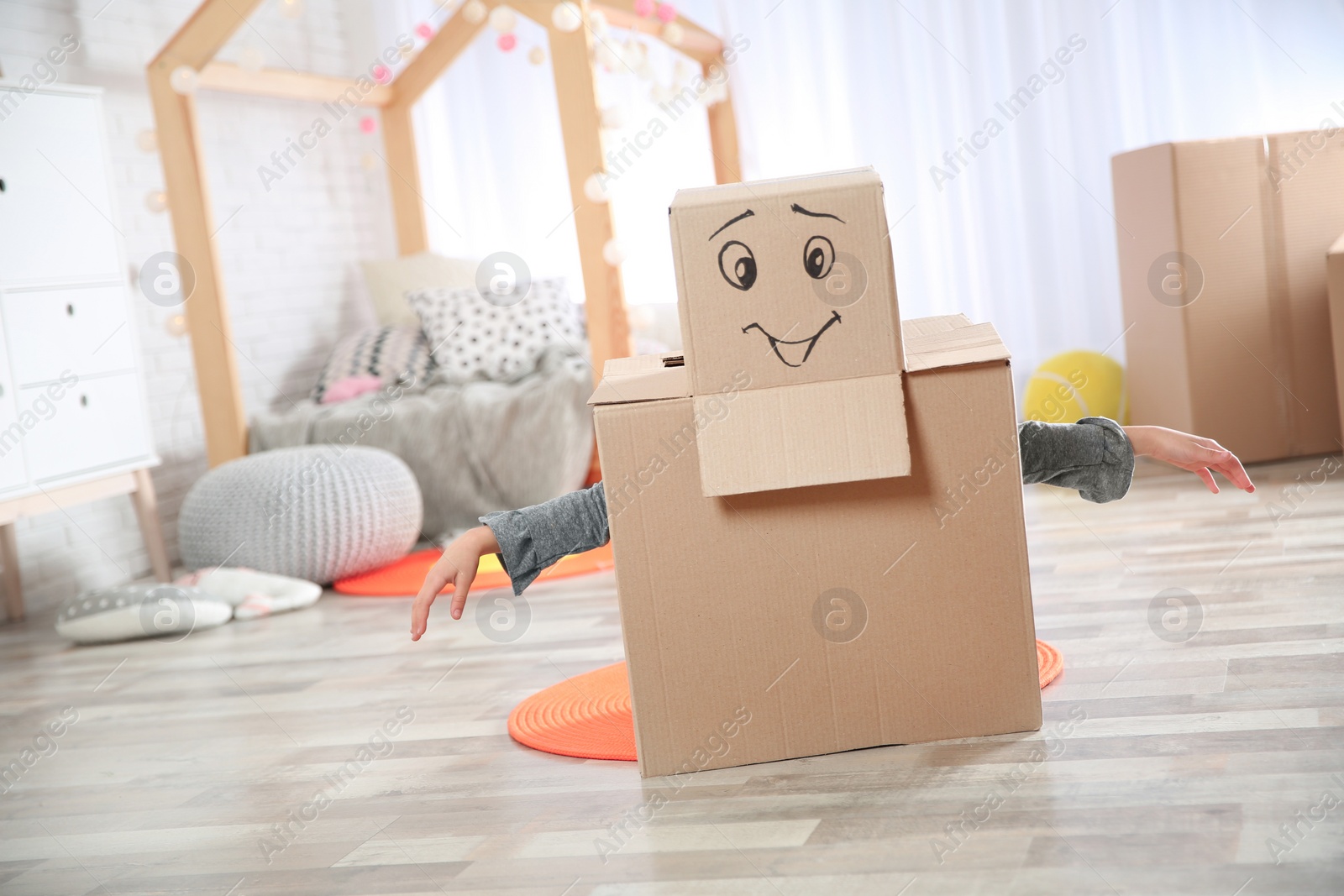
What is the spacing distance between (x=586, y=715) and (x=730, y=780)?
363 mm

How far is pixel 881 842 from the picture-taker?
1.22 metres

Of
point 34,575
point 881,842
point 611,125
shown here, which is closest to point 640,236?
point 611,125

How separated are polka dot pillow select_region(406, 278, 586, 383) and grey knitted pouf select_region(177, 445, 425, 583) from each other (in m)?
0.69

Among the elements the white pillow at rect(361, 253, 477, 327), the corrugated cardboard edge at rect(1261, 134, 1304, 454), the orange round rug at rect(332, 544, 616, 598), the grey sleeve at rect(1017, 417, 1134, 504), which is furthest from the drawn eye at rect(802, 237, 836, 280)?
the white pillow at rect(361, 253, 477, 327)

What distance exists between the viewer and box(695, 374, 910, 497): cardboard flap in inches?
52.9

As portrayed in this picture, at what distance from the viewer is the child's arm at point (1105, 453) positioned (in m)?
1.47

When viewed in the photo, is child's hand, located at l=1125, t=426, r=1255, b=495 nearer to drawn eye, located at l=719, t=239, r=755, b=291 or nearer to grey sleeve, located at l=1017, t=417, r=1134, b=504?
grey sleeve, located at l=1017, t=417, r=1134, b=504

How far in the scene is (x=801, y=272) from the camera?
1.33m

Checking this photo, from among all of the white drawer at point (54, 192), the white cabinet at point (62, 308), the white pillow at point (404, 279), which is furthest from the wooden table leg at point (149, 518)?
the white pillow at point (404, 279)

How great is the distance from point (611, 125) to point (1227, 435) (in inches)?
68.3

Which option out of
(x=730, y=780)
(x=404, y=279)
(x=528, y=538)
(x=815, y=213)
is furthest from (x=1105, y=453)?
(x=404, y=279)

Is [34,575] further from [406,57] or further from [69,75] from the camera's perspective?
[406,57]

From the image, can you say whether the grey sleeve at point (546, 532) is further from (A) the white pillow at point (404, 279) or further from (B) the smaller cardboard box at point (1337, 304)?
(A) the white pillow at point (404, 279)

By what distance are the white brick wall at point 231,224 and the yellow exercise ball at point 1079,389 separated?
91.6 inches
